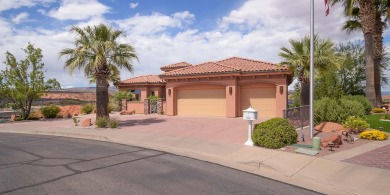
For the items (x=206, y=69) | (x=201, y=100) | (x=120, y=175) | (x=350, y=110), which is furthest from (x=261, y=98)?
(x=120, y=175)

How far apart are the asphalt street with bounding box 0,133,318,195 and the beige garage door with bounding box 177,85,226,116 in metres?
13.5

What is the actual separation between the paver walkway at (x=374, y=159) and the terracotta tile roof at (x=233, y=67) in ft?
37.6

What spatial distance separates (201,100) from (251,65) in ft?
16.9

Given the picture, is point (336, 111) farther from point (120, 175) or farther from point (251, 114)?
point (120, 175)

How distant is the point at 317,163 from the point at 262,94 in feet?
46.0

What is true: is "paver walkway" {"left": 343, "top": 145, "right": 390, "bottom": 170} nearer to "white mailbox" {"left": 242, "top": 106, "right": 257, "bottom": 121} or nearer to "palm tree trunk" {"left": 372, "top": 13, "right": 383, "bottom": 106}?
"white mailbox" {"left": 242, "top": 106, "right": 257, "bottom": 121}

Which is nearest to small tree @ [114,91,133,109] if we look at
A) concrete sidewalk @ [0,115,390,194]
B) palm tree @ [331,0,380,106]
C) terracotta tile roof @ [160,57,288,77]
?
terracotta tile roof @ [160,57,288,77]

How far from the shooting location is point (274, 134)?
35.3 ft

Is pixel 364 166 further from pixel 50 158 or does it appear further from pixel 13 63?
pixel 13 63

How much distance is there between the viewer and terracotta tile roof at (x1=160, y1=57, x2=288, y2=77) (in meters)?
21.7

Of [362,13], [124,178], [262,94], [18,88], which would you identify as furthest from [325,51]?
[18,88]

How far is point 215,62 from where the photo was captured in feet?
85.4

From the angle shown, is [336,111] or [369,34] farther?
[369,34]

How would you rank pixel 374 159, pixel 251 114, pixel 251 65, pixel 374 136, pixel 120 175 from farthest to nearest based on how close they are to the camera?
pixel 251 65, pixel 374 136, pixel 251 114, pixel 374 159, pixel 120 175
